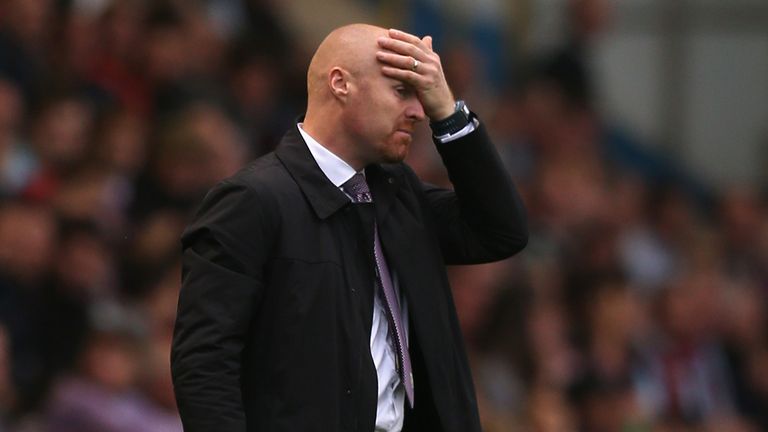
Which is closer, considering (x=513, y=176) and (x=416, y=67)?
(x=416, y=67)

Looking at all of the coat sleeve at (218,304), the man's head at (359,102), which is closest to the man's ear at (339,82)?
the man's head at (359,102)

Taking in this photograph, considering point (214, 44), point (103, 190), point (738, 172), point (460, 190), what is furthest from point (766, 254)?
point (460, 190)

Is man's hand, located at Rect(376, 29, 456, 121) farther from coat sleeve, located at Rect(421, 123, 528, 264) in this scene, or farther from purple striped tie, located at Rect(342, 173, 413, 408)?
purple striped tie, located at Rect(342, 173, 413, 408)

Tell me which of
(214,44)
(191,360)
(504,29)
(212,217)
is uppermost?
(212,217)

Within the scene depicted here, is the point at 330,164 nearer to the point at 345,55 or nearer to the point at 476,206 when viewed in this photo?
the point at 345,55

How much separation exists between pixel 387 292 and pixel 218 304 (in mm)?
475

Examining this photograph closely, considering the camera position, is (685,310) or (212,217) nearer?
(212,217)

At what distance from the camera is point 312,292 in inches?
153

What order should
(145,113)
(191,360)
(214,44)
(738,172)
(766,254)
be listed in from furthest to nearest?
(738,172), (766,254), (214,44), (145,113), (191,360)

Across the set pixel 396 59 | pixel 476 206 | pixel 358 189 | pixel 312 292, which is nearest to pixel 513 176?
pixel 476 206

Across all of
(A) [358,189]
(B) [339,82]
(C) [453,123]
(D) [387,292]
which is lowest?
(D) [387,292]

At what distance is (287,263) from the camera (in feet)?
12.8

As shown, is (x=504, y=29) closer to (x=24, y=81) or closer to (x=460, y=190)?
(x=24, y=81)

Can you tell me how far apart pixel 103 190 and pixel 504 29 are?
454 cm
